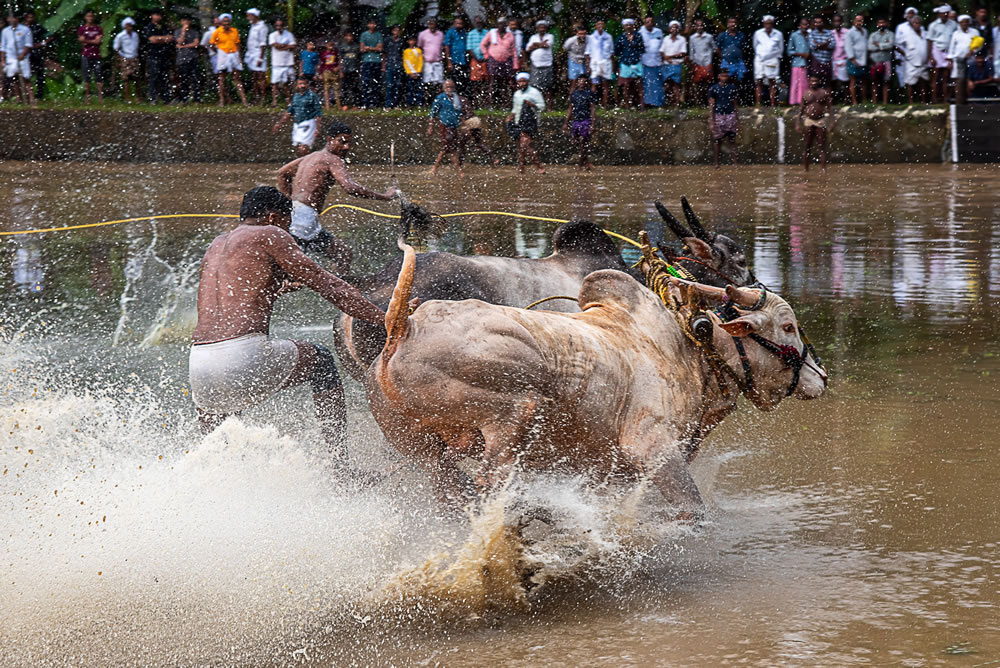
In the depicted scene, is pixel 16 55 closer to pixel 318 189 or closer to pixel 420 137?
pixel 420 137

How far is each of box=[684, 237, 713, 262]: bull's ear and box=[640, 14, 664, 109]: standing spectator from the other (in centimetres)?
1510

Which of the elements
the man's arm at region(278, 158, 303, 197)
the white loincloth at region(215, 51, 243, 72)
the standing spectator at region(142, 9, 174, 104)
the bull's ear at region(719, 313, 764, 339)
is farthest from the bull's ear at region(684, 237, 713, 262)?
the standing spectator at region(142, 9, 174, 104)

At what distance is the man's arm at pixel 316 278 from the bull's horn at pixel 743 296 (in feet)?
4.38

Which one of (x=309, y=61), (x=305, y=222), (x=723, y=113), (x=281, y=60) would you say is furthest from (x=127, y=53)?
(x=305, y=222)

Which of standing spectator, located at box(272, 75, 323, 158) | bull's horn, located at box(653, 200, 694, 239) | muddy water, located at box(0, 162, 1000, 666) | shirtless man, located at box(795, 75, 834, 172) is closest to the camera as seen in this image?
muddy water, located at box(0, 162, 1000, 666)

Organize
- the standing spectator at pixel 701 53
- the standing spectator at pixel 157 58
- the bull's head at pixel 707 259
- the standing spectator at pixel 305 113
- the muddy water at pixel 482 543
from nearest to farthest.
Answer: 1. the muddy water at pixel 482 543
2. the bull's head at pixel 707 259
3. the standing spectator at pixel 305 113
4. the standing spectator at pixel 701 53
5. the standing spectator at pixel 157 58

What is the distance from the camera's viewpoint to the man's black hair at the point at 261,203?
229 inches

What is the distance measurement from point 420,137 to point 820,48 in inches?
244

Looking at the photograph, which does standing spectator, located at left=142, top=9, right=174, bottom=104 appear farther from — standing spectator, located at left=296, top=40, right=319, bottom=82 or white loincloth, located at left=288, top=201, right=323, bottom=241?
white loincloth, located at left=288, top=201, right=323, bottom=241

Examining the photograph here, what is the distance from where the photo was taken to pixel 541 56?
20812 mm

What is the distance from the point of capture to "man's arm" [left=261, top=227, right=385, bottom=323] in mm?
5258

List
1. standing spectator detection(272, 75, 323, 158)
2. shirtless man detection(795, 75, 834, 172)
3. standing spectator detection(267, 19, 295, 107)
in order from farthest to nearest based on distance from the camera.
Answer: standing spectator detection(267, 19, 295, 107) → shirtless man detection(795, 75, 834, 172) → standing spectator detection(272, 75, 323, 158)

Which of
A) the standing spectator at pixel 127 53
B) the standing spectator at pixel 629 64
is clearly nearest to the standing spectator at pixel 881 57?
the standing spectator at pixel 629 64

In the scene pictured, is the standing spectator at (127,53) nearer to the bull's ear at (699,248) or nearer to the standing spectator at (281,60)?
the standing spectator at (281,60)
